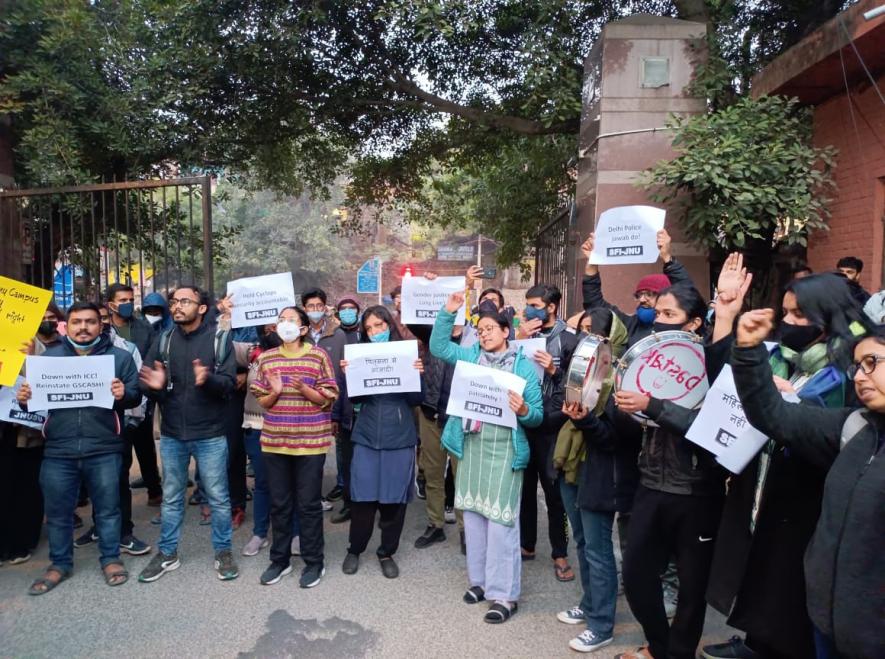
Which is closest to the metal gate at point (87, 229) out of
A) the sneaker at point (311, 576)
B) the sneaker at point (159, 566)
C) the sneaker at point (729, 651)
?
the sneaker at point (159, 566)

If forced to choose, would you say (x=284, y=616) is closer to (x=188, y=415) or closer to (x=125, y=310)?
(x=188, y=415)

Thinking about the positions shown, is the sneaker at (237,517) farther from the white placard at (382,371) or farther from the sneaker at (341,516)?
the white placard at (382,371)

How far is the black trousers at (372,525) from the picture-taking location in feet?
15.9

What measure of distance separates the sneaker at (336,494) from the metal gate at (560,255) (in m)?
3.12

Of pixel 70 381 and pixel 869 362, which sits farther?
pixel 70 381

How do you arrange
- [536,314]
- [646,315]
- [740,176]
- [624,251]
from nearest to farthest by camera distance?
[646,315], [624,251], [536,314], [740,176]

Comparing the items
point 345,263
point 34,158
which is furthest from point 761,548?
point 345,263

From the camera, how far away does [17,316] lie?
4668 mm

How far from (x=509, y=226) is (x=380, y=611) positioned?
953 centimetres

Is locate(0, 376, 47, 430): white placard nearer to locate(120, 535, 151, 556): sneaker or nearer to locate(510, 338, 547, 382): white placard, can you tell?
locate(120, 535, 151, 556): sneaker

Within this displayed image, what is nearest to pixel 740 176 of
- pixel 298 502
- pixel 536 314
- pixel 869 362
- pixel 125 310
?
pixel 536 314

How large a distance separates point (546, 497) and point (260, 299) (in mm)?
2689

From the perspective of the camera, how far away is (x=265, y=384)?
Result: 4.66 m

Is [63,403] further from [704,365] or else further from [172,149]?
[172,149]
